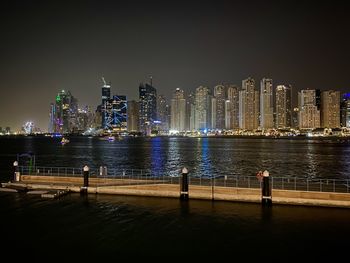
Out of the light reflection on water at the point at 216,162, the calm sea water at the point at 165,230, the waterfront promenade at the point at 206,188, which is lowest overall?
the calm sea water at the point at 165,230

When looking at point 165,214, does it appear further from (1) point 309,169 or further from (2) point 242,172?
(1) point 309,169

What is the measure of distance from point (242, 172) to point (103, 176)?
33377 millimetres

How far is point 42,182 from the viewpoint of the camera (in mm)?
38844

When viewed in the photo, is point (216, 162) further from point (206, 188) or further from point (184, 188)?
point (184, 188)

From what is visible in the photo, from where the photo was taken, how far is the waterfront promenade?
1146 inches

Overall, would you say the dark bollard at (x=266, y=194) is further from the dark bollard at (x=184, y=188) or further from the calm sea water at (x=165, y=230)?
the dark bollard at (x=184, y=188)

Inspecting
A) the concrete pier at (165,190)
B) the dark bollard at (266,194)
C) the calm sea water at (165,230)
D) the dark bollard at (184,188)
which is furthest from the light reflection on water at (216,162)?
the dark bollard at (266,194)

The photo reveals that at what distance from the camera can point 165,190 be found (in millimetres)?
33656

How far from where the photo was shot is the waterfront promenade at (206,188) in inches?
1146

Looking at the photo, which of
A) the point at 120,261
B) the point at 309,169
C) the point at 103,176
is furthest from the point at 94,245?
the point at 309,169

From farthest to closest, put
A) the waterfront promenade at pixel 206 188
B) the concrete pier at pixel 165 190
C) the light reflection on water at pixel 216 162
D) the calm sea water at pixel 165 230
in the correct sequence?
the light reflection on water at pixel 216 162 → the waterfront promenade at pixel 206 188 → the concrete pier at pixel 165 190 → the calm sea water at pixel 165 230

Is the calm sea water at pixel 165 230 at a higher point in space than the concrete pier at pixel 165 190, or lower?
lower

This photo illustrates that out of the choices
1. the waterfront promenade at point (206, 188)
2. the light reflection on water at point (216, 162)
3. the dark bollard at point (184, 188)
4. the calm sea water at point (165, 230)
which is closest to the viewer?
the calm sea water at point (165, 230)

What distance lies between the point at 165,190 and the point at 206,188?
3.81 m
